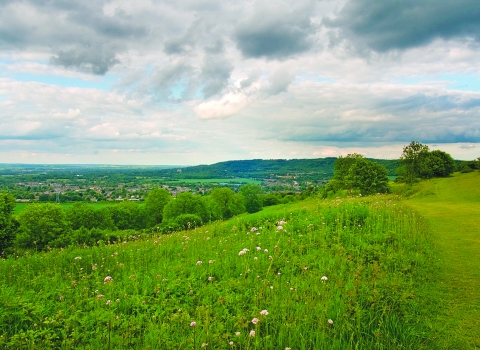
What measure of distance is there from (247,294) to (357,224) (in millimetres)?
7370

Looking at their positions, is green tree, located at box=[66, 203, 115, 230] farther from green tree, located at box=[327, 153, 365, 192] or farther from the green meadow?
the green meadow

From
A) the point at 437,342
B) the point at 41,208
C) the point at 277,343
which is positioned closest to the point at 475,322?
the point at 437,342

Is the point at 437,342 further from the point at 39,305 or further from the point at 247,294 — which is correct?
the point at 39,305

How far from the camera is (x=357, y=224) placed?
11.8 metres

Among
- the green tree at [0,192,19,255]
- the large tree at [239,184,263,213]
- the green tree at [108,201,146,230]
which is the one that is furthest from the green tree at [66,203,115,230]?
the large tree at [239,184,263,213]

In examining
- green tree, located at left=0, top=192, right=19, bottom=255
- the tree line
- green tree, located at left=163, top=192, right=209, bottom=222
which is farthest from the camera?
green tree, located at left=163, top=192, right=209, bottom=222

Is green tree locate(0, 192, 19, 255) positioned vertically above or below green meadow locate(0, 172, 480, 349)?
below

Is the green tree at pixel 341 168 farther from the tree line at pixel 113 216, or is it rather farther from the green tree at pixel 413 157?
the tree line at pixel 113 216

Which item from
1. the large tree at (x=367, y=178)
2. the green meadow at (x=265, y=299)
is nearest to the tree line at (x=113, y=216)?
the green meadow at (x=265, y=299)

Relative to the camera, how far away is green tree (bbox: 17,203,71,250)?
40.2m

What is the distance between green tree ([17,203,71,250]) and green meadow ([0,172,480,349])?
120 feet

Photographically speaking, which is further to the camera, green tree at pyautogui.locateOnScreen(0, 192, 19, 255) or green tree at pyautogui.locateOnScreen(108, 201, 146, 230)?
green tree at pyautogui.locateOnScreen(108, 201, 146, 230)

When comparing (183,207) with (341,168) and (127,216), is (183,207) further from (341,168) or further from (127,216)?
(341,168)

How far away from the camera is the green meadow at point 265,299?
4.58m
